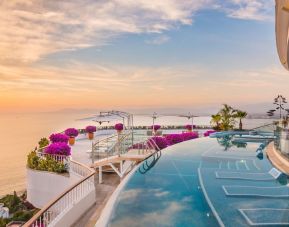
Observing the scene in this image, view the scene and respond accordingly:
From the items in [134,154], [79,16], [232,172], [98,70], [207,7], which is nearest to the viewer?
[232,172]

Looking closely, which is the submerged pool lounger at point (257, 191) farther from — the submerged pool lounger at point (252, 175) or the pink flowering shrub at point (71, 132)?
the pink flowering shrub at point (71, 132)

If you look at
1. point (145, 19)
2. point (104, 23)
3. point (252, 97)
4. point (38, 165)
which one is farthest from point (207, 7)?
point (252, 97)

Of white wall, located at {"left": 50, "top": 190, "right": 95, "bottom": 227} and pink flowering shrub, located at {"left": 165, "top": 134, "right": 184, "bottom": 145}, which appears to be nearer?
white wall, located at {"left": 50, "top": 190, "right": 95, "bottom": 227}

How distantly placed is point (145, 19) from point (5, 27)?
22.0 ft

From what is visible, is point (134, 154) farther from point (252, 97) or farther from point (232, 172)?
point (252, 97)

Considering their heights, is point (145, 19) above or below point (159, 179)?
above

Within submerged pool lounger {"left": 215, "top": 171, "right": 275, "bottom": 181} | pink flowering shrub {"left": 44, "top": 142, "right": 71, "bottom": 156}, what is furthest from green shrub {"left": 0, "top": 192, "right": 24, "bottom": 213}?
submerged pool lounger {"left": 215, "top": 171, "right": 275, "bottom": 181}

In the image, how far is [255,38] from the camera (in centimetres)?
1794

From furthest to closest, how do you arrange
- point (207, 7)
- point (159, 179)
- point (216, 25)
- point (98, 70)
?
point (98, 70) < point (216, 25) < point (207, 7) < point (159, 179)

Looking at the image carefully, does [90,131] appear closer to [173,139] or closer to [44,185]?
[173,139]

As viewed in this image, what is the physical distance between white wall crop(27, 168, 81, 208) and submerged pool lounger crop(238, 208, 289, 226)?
7342mm

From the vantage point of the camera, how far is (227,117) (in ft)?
72.0

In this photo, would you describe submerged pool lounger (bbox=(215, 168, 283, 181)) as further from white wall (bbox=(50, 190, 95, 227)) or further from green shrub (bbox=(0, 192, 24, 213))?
green shrub (bbox=(0, 192, 24, 213))

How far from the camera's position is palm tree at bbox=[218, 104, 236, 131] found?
21.8 m
